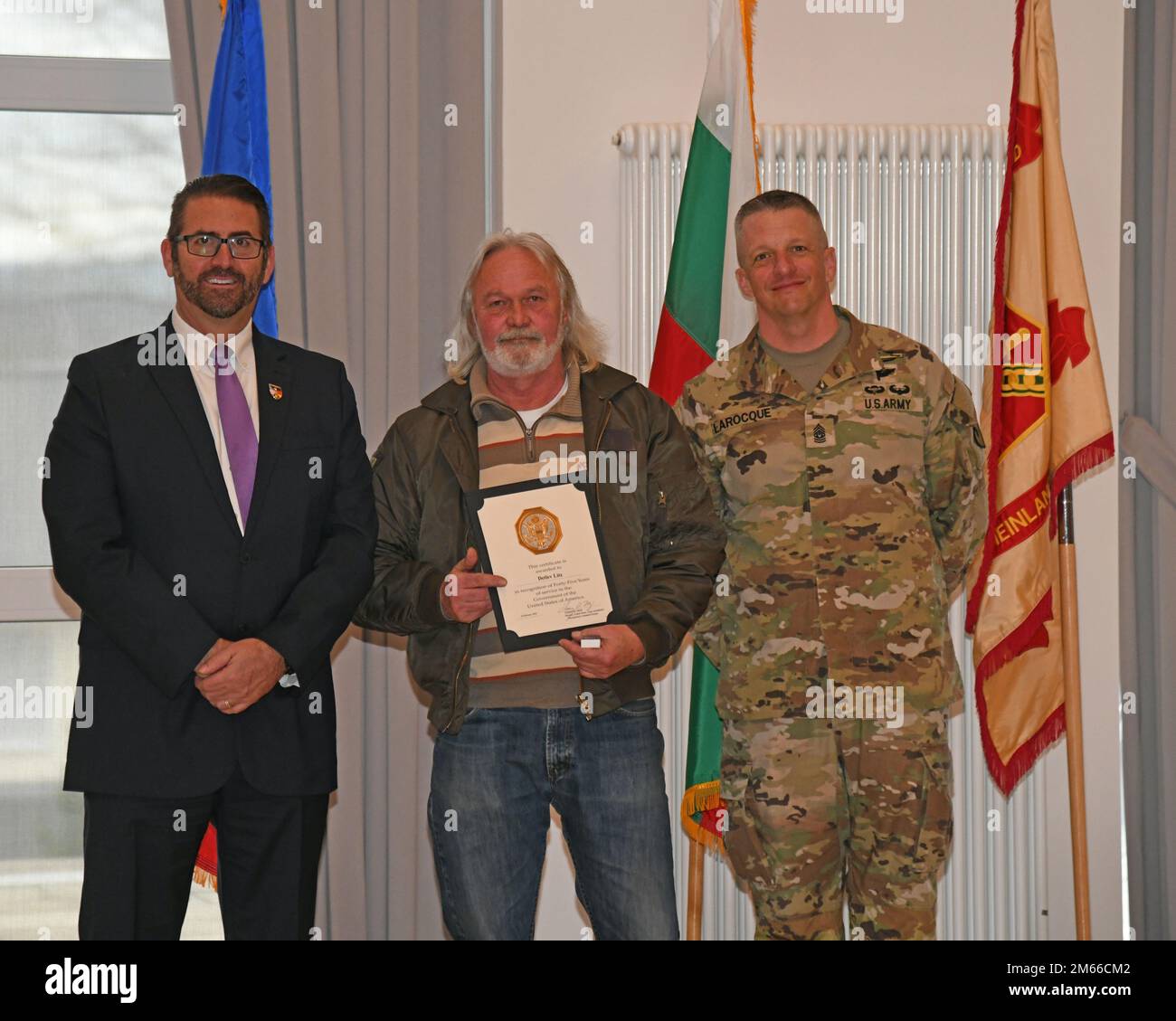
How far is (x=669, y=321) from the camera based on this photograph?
3.49 metres

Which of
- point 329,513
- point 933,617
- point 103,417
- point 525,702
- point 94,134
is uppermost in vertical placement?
point 94,134

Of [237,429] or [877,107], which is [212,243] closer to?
[237,429]

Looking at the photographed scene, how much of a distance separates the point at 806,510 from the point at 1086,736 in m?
1.71

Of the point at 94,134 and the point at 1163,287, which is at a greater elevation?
the point at 94,134

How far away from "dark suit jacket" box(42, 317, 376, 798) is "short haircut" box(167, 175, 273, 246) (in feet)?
0.85

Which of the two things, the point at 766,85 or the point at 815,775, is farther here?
the point at 766,85

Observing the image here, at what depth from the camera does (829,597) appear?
281cm

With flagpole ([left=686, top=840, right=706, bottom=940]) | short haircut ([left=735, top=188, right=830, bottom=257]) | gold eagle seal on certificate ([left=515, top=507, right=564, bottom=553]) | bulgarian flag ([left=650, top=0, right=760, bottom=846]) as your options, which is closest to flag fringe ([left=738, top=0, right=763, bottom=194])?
bulgarian flag ([left=650, top=0, right=760, bottom=846])

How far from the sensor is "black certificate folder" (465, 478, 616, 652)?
8.29 feet

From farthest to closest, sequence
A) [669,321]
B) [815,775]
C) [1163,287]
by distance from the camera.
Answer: [1163,287] < [669,321] < [815,775]

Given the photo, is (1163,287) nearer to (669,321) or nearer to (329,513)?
(669,321)

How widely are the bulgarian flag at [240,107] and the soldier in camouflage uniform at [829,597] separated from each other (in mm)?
1489
